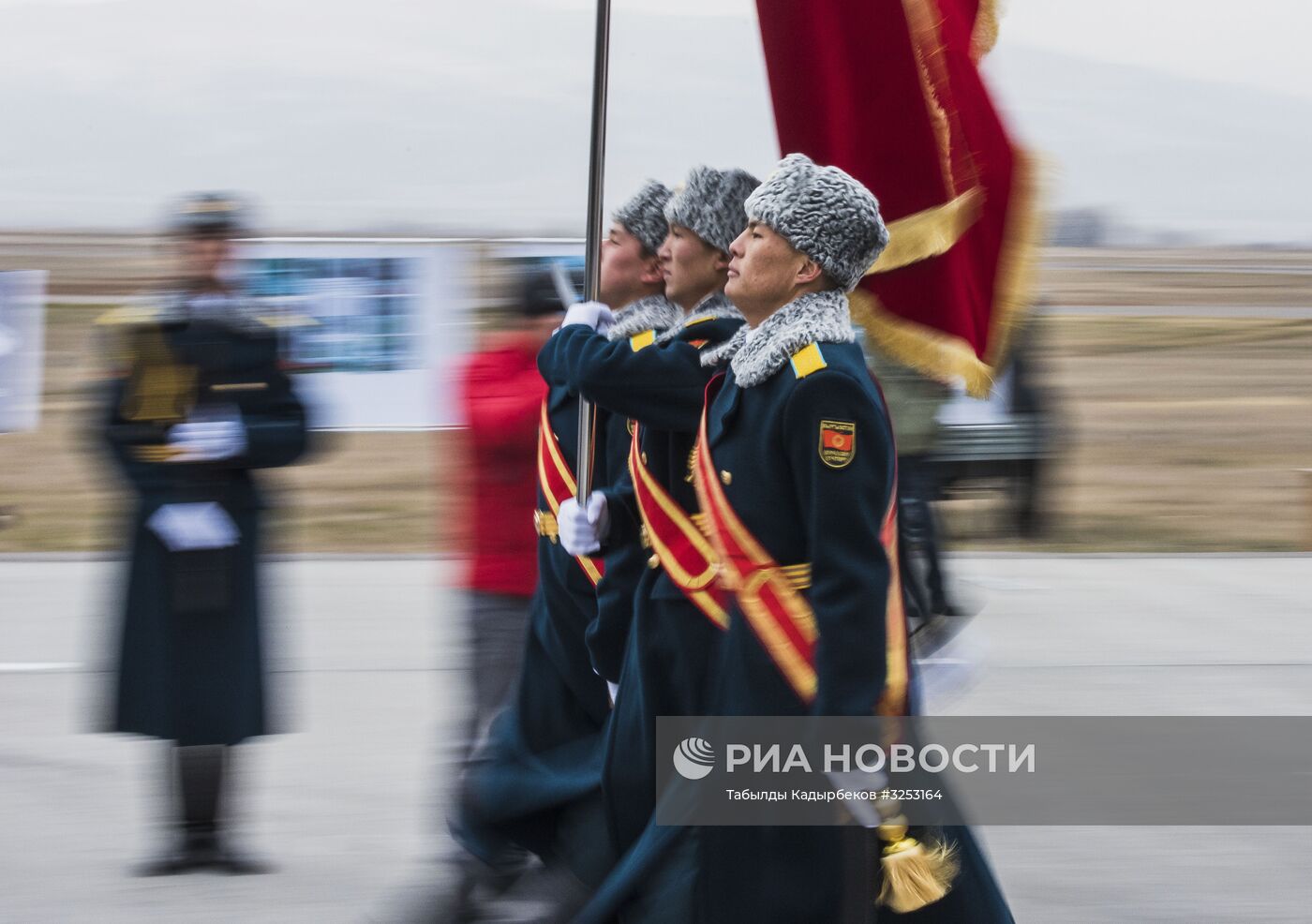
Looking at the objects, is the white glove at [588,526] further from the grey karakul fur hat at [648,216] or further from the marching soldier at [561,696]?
the grey karakul fur hat at [648,216]

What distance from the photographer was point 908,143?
314cm

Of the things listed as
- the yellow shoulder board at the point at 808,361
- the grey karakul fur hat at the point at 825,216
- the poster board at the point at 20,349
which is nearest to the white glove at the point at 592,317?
the grey karakul fur hat at the point at 825,216

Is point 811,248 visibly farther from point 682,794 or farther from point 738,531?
point 682,794

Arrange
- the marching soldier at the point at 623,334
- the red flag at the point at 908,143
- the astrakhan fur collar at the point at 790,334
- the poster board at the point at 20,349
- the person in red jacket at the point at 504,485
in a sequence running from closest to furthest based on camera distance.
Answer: the astrakhan fur collar at the point at 790,334 → the red flag at the point at 908,143 → the marching soldier at the point at 623,334 → the person in red jacket at the point at 504,485 → the poster board at the point at 20,349

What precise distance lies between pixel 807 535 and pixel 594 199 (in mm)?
970

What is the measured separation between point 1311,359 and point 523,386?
15.2m

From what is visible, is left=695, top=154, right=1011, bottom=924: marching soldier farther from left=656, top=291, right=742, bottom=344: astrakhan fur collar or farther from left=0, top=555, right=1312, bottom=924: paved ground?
left=0, top=555, right=1312, bottom=924: paved ground

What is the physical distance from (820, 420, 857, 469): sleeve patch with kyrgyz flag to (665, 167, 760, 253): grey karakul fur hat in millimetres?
711

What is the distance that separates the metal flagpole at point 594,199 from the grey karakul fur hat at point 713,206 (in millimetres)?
187

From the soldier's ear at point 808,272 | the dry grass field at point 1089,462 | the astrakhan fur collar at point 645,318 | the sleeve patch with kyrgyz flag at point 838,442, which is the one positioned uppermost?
the soldier's ear at point 808,272

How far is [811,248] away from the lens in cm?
281

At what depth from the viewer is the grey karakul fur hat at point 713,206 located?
327 centimetres

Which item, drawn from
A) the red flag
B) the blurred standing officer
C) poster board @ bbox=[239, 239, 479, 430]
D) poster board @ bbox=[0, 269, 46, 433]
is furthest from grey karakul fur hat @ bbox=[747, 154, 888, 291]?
poster board @ bbox=[239, 239, 479, 430]

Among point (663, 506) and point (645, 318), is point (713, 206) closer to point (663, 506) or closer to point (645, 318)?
point (645, 318)
